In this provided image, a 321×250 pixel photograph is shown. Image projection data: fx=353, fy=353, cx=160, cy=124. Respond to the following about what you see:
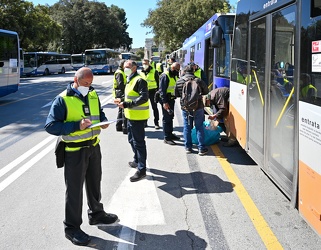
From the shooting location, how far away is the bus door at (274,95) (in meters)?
3.87

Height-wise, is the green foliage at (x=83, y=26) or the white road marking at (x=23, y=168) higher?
the green foliage at (x=83, y=26)

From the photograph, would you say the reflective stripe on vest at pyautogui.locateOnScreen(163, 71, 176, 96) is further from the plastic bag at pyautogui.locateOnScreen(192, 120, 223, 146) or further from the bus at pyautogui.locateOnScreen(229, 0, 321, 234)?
the bus at pyautogui.locateOnScreen(229, 0, 321, 234)

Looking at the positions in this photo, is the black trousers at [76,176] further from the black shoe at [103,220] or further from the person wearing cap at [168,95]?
the person wearing cap at [168,95]

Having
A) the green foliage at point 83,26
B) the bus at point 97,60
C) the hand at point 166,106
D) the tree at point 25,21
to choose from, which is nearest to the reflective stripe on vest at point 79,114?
the hand at point 166,106

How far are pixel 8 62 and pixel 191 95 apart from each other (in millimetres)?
10843

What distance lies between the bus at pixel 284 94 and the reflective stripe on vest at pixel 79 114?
6.73ft

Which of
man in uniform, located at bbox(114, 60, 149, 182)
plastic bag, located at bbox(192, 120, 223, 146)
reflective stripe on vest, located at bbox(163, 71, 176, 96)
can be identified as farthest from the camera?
reflective stripe on vest, located at bbox(163, 71, 176, 96)

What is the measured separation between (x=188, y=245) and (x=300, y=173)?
1.33 m

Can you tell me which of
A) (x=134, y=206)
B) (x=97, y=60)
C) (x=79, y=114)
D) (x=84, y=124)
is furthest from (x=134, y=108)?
(x=97, y=60)

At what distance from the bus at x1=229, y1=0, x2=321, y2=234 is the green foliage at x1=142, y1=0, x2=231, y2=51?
3102 cm

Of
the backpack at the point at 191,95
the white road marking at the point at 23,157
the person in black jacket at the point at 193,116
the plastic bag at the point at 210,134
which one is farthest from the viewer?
the plastic bag at the point at 210,134

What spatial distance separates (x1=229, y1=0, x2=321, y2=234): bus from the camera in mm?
3131

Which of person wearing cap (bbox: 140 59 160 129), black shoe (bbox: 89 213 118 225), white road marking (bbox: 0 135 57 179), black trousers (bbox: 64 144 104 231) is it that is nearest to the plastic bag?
person wearing cap (bbox: 140 59 160 129)

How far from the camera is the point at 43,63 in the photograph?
130 feet
